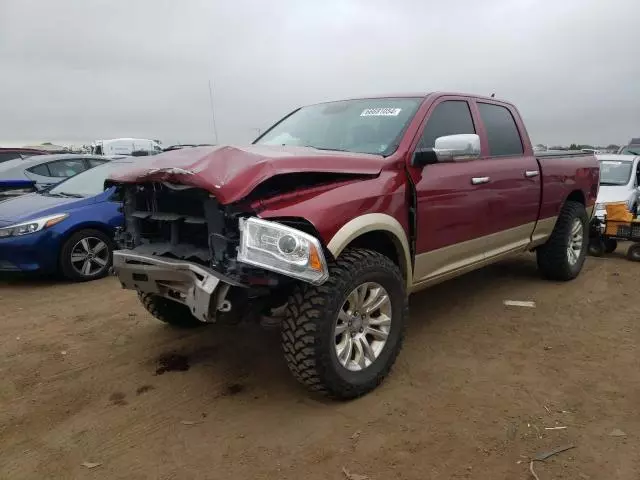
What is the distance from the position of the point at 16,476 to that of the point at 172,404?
892mm

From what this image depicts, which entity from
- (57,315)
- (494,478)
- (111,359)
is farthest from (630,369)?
(57,315)

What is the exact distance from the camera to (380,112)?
4.08m

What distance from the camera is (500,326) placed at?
14.9 ft

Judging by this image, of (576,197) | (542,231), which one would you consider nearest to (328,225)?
(542,231)

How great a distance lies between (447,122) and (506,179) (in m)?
0.84

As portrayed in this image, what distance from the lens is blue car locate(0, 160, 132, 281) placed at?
19.4ft

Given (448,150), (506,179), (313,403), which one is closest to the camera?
(313,403)

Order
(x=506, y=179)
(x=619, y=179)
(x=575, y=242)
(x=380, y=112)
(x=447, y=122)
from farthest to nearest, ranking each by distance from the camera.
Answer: (x=619, y=179)
(x=575, y=242)
(x=506, y=179)
(x=447, y=122)
(x=380, y=112)

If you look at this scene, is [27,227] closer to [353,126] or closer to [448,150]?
[353,126]

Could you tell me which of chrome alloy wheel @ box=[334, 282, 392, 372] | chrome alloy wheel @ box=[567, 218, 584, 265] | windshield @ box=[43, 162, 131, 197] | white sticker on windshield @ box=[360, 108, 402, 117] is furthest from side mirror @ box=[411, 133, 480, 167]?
windshield @ box=[43, 162, 131, 197]

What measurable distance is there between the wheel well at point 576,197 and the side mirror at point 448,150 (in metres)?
2.88

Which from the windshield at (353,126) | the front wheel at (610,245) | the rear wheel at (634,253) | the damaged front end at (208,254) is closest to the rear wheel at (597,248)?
the front wheel at (610,245)

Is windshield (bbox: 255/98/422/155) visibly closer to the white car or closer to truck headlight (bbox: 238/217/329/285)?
truck headlight (bbox: 238/217/329/285)

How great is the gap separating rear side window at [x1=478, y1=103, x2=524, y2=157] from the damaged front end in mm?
2587
